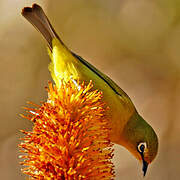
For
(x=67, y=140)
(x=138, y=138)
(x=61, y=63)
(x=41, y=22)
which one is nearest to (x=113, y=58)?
(x=138, y=138)

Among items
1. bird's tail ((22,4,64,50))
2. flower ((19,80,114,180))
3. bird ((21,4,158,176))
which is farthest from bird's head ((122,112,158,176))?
flower ((19,80,114,180))

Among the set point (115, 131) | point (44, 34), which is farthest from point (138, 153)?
point (44, 34)

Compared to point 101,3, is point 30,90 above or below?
below

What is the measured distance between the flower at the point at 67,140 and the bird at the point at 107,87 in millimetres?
1033

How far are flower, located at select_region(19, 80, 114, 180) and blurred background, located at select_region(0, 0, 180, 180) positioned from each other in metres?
3.74

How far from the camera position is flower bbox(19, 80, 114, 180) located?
2107 mm

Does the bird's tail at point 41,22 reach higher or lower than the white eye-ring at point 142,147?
higher

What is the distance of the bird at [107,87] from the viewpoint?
341 centimetres

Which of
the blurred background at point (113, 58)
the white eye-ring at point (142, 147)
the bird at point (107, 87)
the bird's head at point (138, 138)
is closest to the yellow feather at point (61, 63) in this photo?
the bird at point (107, 87)

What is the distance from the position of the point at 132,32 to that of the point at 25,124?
2.17m

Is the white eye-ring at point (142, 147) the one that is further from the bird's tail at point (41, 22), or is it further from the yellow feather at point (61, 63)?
the bird's tail at point (41, 22)

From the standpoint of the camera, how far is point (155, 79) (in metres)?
6.20
